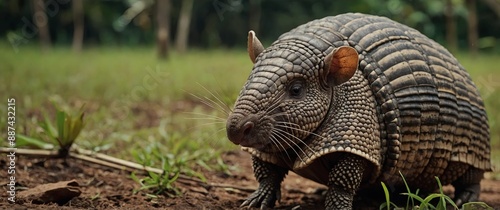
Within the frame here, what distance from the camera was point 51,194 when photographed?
412cm

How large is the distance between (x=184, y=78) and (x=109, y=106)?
2855mm

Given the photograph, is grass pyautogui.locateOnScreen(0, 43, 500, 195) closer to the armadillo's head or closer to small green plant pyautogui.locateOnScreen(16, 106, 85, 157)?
small green plant pyautogui.locateOnScreen(16, 106, 85, 157)

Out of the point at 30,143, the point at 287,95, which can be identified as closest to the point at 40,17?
the point at 30,143

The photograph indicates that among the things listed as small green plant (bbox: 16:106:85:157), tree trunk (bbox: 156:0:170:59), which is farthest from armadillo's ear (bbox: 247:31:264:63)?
tree trunk (bbox: 156:0:170:59)

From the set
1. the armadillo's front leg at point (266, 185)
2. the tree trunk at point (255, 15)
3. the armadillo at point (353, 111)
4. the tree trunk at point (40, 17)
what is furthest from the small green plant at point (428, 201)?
the tree trunk at point (40, 17)

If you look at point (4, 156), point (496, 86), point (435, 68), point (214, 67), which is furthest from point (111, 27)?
point (435, 68)

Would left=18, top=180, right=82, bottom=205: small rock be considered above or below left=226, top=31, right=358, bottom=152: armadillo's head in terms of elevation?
below

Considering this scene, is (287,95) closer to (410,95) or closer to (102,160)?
(410,95)

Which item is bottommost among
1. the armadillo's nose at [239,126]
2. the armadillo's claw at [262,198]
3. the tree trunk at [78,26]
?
the armadillo's claw at [262,198]

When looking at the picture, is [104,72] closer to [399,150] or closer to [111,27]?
[399,150]

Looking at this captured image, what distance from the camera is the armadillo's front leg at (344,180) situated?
159 inches

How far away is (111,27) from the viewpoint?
23.3 m

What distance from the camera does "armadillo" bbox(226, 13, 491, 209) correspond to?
3.93 m

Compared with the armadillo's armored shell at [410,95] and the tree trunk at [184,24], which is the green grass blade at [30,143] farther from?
the tree trunk at [184,24]
